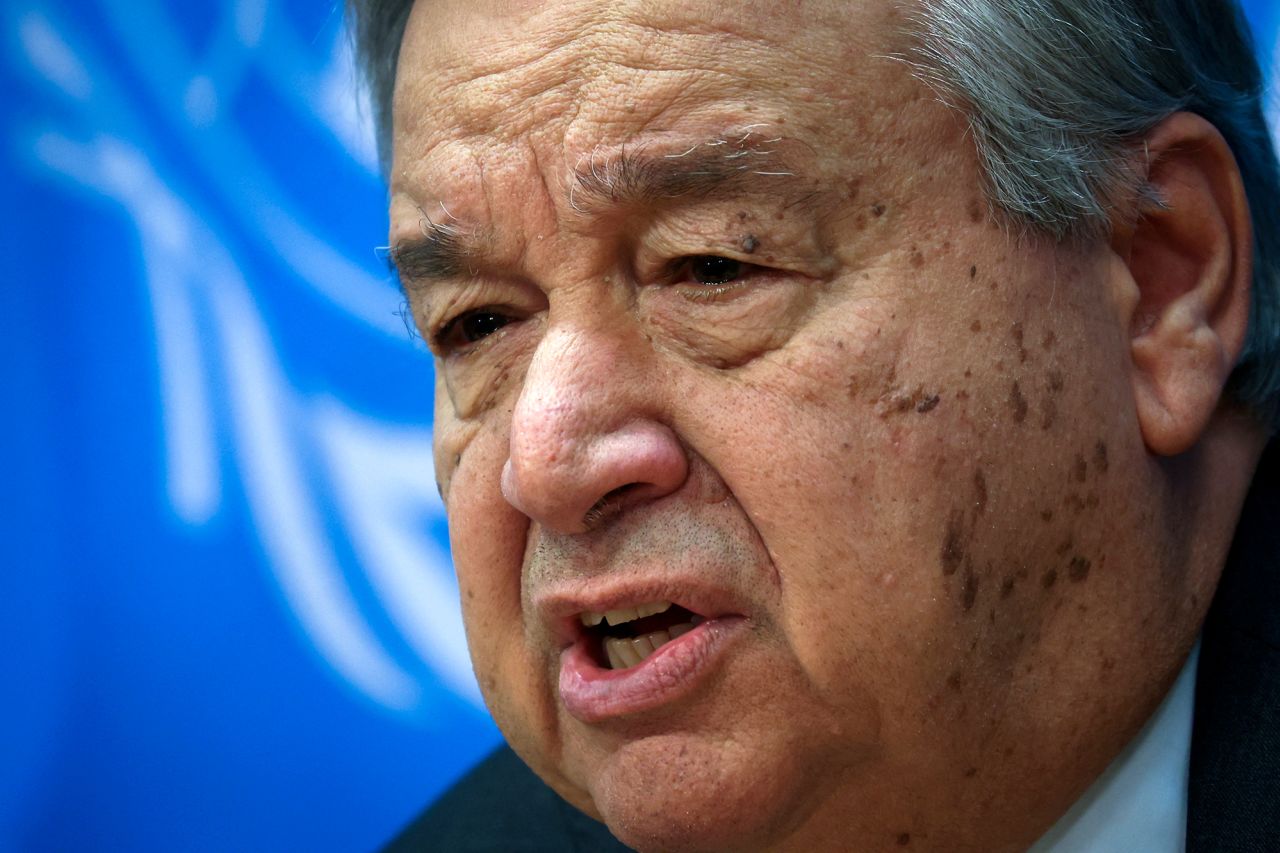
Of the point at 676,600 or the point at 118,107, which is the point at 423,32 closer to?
the point at 676,600

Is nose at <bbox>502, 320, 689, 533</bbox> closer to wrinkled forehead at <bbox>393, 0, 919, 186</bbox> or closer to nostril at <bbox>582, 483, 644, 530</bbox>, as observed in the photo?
nostril at <bbox>582, 483, 644, 530</bbox>

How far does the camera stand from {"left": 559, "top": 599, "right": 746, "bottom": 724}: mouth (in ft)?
4.93

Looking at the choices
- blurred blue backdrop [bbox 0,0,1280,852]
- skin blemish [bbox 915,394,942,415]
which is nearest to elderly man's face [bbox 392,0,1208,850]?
skin blemish [bbox 915,394,942,415]

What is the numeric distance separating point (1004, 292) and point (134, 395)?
1.96 m

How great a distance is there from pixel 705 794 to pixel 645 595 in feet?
0.81

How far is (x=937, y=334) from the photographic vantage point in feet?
4.90

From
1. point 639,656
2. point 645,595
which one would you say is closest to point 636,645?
point 639,656

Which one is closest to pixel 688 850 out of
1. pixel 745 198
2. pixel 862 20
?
pixel 745 198

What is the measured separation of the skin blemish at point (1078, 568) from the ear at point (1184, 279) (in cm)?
18

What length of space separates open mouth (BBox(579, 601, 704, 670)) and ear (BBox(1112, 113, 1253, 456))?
634 mm

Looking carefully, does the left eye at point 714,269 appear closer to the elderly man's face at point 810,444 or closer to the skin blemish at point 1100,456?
the elderly man's face at point 810,444

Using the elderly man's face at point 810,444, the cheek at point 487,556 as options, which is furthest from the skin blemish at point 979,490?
the cheek at point 487,556

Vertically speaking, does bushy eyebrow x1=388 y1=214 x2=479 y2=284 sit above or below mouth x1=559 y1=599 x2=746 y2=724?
above

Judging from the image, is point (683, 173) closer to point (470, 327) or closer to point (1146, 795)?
point (470, 327)
